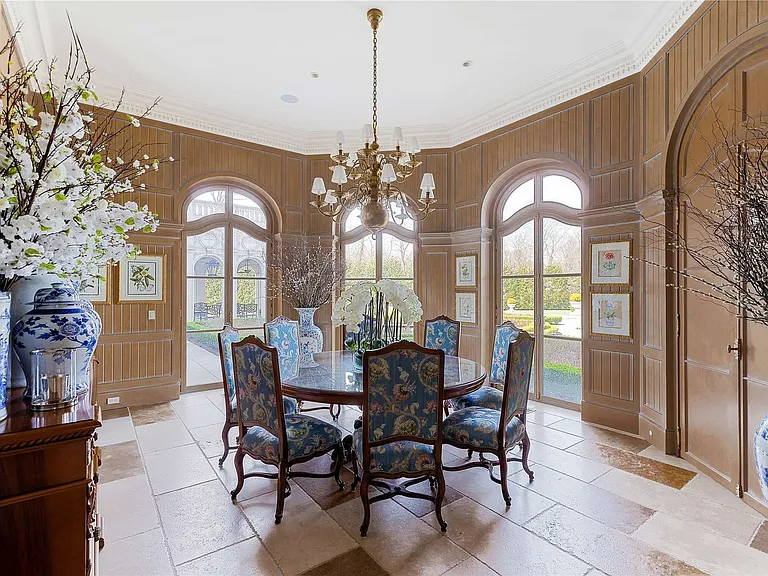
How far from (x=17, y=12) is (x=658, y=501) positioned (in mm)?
5686

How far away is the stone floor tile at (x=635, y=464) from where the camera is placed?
3.13 m

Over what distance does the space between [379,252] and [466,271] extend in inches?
53.7

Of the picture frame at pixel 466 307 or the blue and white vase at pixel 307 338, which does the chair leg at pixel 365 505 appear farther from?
the picture frame at pixel 466 307

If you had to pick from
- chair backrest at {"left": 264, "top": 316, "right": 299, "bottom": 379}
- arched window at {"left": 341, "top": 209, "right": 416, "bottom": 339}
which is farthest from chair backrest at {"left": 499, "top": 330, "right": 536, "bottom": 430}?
arched window at {"left": 341, "top": 209, "right": 416, "bottom": 339}

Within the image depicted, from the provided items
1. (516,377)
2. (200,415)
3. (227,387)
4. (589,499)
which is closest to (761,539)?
(589,499)

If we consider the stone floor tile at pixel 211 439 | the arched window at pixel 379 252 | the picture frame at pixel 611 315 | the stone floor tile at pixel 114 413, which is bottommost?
the stone floor tile at pixel 211 439

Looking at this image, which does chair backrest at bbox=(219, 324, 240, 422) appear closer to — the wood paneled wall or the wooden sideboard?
the wooden sideboard

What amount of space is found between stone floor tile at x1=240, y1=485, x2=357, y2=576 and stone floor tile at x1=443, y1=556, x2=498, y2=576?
22.0 inches

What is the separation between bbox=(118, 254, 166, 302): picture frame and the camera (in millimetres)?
4980

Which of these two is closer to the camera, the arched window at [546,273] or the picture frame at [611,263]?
the picture frame at [611,263]

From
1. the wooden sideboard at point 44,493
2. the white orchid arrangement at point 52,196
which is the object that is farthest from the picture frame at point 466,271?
the wooden sideboard at point 44,493

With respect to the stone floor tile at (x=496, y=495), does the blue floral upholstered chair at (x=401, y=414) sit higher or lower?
higher

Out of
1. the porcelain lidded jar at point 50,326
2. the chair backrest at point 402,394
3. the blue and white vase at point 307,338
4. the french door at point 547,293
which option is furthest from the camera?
the french door at point 547,293

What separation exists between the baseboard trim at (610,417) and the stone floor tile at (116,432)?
4.49 meters
